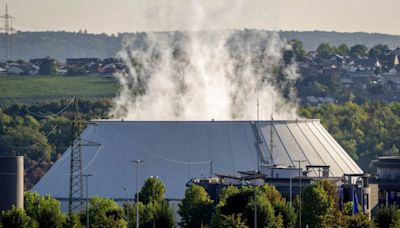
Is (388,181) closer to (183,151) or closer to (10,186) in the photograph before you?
(183,151)

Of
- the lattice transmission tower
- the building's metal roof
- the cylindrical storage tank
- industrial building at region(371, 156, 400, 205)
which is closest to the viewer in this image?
the lattice transmission tower

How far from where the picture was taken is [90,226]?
12950 centimetres

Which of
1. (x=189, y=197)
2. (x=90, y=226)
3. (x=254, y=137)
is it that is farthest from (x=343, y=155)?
(x=90, y=226)

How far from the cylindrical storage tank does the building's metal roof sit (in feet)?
84.4

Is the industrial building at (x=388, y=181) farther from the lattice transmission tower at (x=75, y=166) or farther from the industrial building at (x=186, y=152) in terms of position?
the lattice transmission tower at (x=75, y=166)

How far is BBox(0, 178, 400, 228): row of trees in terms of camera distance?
5089 inches

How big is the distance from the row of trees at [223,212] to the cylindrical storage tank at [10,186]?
111 cm

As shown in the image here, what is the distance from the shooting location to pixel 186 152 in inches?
6998

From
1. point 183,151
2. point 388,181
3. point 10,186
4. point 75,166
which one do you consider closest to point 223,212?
point 10,186

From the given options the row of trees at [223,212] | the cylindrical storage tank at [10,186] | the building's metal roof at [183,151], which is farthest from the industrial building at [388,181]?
the cylindrical storage tank at [10,186]

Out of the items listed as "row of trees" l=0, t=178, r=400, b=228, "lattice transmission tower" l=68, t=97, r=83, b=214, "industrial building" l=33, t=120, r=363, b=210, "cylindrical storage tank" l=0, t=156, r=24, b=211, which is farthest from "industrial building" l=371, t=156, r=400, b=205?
"cylindrical storage tank" l=0, t=156, r=24, b=211

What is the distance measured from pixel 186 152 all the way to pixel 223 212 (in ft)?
155

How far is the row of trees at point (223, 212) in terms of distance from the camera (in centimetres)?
12925

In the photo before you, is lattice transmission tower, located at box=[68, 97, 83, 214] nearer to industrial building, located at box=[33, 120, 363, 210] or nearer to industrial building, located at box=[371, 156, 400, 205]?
industrial building, located at box=[33, 120, 363, 210]
